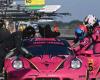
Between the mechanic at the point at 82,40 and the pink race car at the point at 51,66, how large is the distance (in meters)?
0.75

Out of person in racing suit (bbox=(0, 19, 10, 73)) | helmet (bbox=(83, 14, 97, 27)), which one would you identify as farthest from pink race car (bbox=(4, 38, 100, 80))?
helmet (bbox=(83, 14, 97, 27))

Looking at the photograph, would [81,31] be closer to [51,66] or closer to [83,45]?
[83,45]

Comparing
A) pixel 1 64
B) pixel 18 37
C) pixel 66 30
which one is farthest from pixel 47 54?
pixel 66 30

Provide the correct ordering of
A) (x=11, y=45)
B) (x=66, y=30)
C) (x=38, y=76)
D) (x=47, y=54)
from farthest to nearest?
1. (x=66, y=30)
2. (x=11, y=45)
3. (x=47, y=54)
4. (x=38, y=76)

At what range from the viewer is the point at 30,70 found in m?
12.9

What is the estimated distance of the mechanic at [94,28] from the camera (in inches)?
581

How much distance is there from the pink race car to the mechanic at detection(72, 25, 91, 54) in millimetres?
754

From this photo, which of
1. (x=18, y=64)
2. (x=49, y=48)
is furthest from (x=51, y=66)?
(x=49, y=48)

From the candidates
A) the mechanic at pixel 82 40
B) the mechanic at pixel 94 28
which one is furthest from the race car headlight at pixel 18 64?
the mechanic at pixel 94 28

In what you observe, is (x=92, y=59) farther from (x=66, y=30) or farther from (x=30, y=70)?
(x=66, y=30)

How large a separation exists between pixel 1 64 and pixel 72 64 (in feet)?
8.81

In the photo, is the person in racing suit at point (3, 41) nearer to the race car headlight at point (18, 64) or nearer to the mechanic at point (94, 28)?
the race car headlight at point (18, 64)

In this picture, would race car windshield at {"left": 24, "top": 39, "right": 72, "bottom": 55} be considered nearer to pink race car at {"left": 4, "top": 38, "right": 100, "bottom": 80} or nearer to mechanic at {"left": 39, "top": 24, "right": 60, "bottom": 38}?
pink race car at {"left": 4, "top": 38, "right": 100, "bottom": 80}

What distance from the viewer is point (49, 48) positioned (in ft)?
46.9
